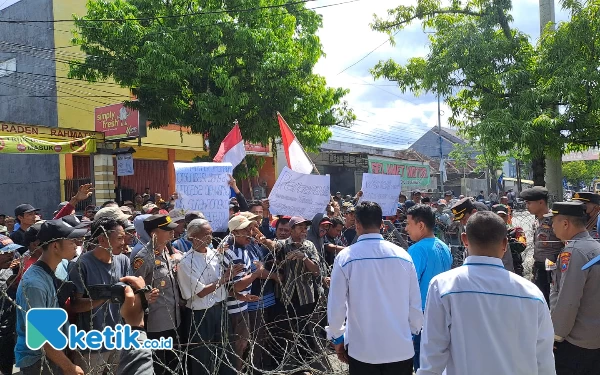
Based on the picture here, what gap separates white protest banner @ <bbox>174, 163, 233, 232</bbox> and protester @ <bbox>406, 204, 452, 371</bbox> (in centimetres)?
269

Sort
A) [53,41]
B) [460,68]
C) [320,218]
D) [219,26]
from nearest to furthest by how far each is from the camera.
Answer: [320,218] → [460,68] → [219,26] → [53,41]

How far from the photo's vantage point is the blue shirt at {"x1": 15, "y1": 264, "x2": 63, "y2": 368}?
297cm

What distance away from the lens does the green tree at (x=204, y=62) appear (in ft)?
40.4

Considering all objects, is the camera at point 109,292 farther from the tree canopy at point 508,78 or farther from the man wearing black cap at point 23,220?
the tree canopy at point 508,78

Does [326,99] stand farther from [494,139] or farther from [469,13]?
[494,139]

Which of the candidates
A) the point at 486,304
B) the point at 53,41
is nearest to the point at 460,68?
the point at 486,304

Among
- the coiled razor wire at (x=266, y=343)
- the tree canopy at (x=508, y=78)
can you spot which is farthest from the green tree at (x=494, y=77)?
the coiled razor wire at (x=266, y=343)

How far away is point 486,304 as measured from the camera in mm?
2154

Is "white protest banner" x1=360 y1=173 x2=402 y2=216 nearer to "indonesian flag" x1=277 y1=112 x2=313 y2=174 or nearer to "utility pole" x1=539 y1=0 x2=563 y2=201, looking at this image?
"indonesian flag" x1=277 y1=112 x2=313 y2=174

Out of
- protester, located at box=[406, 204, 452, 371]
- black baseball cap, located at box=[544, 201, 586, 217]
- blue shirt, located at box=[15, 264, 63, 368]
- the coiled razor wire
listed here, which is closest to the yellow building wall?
the coiled razor wire

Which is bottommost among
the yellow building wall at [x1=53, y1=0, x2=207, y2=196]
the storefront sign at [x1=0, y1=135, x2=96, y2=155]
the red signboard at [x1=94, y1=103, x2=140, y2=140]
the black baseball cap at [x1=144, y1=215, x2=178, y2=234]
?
the black baseball cap at [x1=144, y1=215, x2=178, y2=234]

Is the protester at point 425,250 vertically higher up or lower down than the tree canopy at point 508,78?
lower down

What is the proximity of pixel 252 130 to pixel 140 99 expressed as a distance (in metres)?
3.17

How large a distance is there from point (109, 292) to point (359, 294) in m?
1.64
